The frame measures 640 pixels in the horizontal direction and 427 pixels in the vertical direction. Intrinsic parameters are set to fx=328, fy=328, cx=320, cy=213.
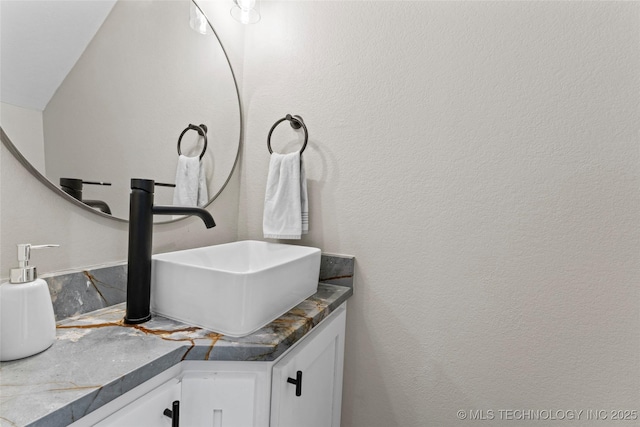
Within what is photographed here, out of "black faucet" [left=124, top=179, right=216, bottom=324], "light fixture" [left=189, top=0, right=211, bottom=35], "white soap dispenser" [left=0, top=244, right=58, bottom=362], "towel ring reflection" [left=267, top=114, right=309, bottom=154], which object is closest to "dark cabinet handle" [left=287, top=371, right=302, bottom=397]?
"black faucet" [left=124, top=179, right=216, bottom=324]

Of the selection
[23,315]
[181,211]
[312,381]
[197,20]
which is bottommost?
[312,381]

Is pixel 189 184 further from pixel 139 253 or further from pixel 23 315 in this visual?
pixel 23 315

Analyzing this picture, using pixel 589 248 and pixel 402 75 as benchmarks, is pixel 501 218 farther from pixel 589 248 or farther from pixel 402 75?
pixel 402 75

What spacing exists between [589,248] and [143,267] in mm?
1145

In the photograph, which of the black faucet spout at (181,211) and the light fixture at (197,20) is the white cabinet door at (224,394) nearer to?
the black faucet spout at (181,211)

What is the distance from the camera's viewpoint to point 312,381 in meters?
0.90

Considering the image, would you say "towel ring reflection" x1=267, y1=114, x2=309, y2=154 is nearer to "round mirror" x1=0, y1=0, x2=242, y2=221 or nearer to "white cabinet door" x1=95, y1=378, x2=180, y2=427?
"round mirror" x1=0, y1=0, x2=242, y2=221

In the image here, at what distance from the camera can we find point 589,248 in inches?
35.3

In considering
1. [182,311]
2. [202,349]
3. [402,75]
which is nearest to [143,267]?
[182,311]

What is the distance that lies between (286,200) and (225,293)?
537 millimetres

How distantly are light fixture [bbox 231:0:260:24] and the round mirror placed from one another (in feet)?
0.38

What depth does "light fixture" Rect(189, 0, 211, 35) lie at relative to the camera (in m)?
1.09

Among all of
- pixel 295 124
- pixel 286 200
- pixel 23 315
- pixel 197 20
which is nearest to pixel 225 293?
pixel 23 315

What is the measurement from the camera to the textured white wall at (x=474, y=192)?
88 cm
